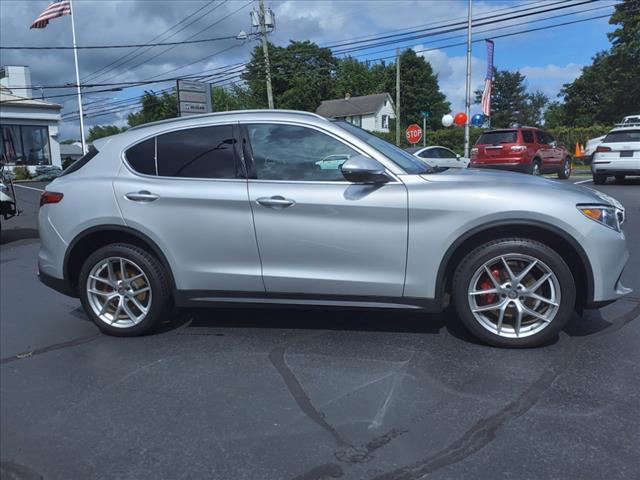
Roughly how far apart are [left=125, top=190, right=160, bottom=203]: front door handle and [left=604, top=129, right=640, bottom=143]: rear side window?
14.8 metres

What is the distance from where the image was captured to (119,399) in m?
3.34

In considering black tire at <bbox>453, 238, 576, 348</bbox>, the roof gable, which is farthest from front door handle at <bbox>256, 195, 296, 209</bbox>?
the roof gable

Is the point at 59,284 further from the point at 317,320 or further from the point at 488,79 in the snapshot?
the point at 488,79

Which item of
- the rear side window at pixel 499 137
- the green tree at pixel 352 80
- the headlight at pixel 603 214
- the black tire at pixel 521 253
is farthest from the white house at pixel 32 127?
the green tree at pixel 352 80

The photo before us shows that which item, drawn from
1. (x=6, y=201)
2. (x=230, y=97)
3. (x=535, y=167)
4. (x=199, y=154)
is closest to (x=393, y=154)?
(x=199, y=154)

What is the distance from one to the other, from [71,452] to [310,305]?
71.6 inches

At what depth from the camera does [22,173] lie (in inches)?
1409

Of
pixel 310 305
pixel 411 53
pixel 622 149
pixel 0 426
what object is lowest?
pixel 0 426

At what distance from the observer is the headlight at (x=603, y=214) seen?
3638mm

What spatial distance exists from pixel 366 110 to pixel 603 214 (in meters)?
64.3

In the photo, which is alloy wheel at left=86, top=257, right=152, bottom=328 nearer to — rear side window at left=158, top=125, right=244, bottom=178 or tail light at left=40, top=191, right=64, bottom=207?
tail light at left=40, top=191, right=64, bottom=207

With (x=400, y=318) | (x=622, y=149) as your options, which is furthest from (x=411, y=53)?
(x=400, y=318)

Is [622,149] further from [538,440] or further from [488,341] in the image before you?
[538,440]

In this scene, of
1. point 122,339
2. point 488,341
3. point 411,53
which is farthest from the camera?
point 411,53
